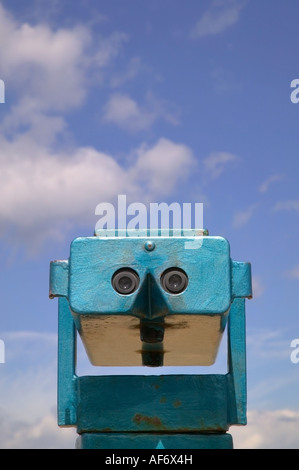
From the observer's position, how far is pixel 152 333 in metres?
4.03

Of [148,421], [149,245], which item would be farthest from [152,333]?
[149,245]

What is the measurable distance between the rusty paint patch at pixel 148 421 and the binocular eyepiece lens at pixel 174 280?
755mm

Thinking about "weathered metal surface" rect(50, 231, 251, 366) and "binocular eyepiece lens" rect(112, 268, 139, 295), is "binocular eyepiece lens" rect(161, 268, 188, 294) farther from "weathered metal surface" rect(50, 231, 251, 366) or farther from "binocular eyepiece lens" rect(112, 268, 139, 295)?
"binocular eyepiece lens" rect(112, 268, 139, 295)

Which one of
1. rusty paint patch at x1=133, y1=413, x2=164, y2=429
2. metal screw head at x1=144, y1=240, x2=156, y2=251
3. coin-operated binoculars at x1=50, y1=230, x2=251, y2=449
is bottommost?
rusty paint patch at x1=133, y1=413, x2=164, y2=429

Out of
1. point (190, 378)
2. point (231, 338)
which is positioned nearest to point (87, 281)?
point (190, 378)

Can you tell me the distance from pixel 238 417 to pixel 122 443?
684mm

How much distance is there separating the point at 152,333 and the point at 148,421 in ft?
1.44

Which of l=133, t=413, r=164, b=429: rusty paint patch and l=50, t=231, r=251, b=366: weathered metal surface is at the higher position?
l=50, t=231, r=251, b=366: weathered metal surface

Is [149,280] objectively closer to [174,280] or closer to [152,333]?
[174,280]

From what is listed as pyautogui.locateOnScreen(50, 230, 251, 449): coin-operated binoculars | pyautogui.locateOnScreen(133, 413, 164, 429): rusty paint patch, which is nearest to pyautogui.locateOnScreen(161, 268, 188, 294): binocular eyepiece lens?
pyautogui.locateOnScreen(50, 230, 251, 449): coin-operated binoculars

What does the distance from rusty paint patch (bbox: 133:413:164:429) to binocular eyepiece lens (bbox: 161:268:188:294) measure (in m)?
0.75

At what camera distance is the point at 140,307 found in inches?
145

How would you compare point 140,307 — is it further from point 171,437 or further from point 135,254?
point 171,437

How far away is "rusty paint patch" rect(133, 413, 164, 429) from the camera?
400 centimetres
